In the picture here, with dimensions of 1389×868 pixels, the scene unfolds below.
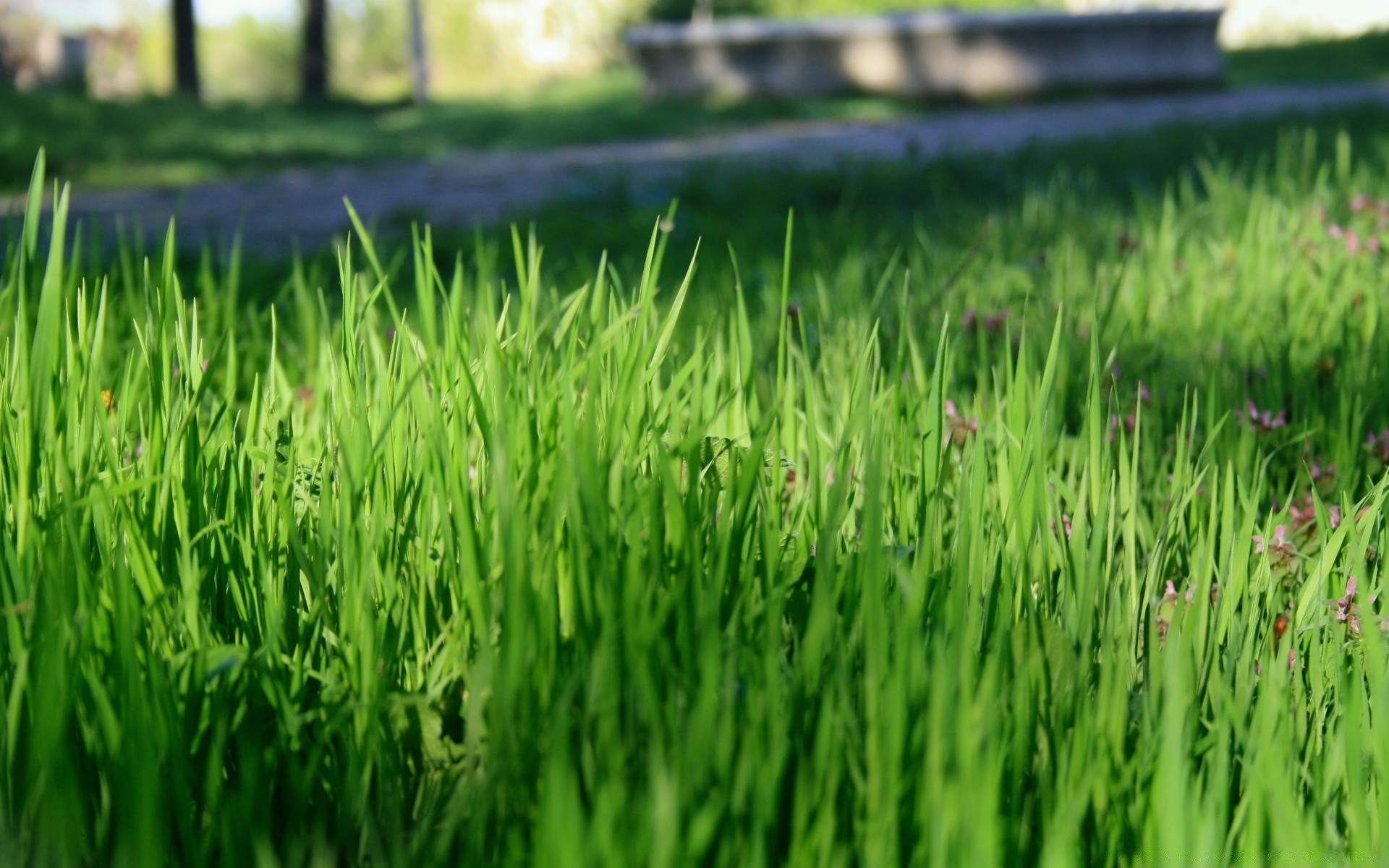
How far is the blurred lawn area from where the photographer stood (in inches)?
283

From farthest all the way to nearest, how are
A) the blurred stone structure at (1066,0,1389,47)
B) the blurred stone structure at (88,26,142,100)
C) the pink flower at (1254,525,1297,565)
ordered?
the blurred stone structure at (1066,0,1389,47)
the blurred stone structure at (88,26,142,100)
the pink flower at (1254,525,1297,565)

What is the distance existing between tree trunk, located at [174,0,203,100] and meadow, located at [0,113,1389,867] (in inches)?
543

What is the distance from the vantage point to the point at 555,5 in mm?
25156

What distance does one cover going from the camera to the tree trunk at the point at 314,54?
611 inches

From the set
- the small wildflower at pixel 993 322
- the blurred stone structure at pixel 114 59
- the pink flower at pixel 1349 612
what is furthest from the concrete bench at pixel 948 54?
the pink flower at pixel 1349 612

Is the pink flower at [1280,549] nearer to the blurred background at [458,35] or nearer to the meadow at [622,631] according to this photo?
the meadow at [622,631]

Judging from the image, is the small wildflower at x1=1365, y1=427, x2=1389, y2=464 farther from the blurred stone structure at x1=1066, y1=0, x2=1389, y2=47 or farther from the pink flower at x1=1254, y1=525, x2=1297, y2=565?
the blurred stone structure at x1=1066, y1=0, x2=1389, y2=47

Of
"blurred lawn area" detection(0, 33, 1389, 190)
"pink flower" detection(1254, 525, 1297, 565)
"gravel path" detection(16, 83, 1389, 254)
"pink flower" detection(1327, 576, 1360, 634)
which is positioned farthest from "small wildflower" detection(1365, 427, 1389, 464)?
"blurred lawn area" detection(0, 33, 1389, 190)

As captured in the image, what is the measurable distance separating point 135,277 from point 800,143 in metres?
6.37

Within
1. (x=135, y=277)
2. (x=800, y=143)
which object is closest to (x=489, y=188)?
(x=800, y=143)

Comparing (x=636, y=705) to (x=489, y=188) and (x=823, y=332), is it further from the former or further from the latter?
(x=489, y=188)

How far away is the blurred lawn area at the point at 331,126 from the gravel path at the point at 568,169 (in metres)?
0.46

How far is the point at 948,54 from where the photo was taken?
13.1 metres

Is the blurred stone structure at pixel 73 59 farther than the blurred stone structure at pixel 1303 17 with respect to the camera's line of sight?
No
